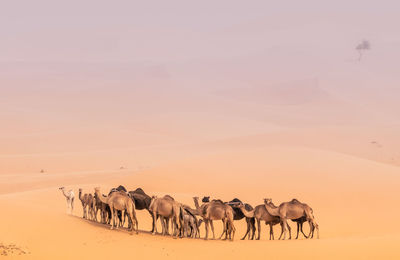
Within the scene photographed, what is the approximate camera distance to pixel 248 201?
26594 mm

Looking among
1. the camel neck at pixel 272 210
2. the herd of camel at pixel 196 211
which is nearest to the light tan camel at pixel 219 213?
the herd of camel at pixel 196 211

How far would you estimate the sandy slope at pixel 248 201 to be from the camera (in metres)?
15.4

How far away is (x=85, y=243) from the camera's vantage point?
1580 centimetres

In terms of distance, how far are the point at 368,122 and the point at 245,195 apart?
66594 mm

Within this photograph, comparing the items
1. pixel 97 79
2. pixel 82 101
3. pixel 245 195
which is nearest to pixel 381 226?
pixel 245 195

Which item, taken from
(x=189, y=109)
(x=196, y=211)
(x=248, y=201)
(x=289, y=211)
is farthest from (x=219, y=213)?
(x=189, y=109)

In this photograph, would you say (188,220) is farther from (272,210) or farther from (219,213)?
(272,210)

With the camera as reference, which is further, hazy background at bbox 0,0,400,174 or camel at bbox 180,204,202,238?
hazy background at bbox 0,0,400,174

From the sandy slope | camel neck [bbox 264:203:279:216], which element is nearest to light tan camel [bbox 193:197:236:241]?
the sandy slope

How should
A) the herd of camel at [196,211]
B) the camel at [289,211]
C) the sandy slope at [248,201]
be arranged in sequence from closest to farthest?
the sandy slope at [248,201], the herd of camel at [196,211], the camel at [289,211]

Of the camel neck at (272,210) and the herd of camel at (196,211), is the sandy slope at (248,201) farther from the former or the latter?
the camel neck at (272,210)

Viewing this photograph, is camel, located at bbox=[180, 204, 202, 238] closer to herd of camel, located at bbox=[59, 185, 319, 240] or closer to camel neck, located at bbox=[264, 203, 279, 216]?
herd of camel, located at bbox=[59, 185, 319, 240]

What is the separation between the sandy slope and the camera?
1543 centimetres

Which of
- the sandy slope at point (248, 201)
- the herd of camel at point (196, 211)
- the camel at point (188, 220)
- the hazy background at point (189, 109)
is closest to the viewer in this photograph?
the sandy slope at point (248, 201)
